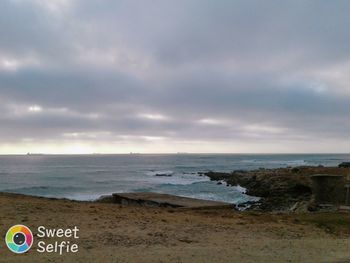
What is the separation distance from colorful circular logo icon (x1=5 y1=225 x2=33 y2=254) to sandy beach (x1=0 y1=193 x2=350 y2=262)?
6.0 inches

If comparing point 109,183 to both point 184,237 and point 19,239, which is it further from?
point 19,239

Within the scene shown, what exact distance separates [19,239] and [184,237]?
325cm

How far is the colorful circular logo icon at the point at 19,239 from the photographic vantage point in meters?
6.61

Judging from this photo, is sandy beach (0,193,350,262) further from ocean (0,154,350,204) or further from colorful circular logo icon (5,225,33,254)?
ocean (0,154,350,204)

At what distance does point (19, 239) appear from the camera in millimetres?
7176

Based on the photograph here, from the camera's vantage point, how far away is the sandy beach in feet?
21.0

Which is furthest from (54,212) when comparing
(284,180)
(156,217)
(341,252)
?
(284,180)

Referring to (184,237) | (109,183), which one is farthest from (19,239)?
(109,183)

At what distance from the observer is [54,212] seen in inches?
405

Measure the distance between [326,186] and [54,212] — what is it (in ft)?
40.9

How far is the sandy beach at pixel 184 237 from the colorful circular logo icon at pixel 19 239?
0.15 meters

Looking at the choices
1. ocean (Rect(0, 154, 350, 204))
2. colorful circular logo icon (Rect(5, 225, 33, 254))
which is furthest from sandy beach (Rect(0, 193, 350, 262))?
ocean (Rect(0, 154, 350, 204))

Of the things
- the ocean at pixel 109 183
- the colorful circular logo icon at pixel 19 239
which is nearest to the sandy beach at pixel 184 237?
the colorful circular logo icon at pixel 19 239

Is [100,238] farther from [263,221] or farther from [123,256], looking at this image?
[263,221]
